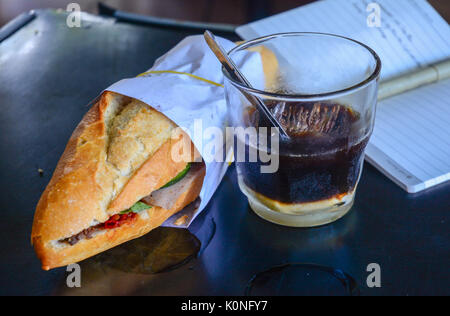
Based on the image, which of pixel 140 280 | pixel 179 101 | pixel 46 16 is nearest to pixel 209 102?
pixel 179 101

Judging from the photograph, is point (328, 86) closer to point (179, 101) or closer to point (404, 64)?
point (179, 101)

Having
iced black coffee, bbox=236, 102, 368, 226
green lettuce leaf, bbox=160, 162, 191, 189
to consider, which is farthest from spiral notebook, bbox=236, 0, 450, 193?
green lettuce leaf, bbox=160, 162, 191, 189
